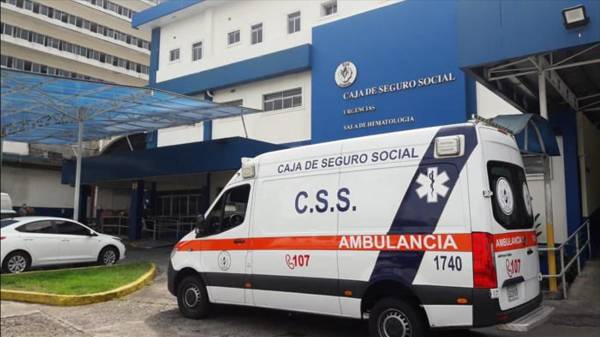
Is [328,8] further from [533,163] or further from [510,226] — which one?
[510,226]

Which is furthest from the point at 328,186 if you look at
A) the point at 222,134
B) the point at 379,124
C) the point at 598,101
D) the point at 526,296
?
the point at 222,134

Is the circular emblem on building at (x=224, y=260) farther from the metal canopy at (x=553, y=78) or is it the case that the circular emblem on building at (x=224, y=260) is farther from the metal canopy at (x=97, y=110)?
the metal canopy at (x=97, y=110)

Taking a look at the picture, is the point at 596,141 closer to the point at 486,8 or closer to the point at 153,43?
the point at 486,8

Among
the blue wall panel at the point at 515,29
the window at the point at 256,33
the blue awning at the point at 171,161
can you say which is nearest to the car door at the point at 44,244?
the blue awning at the point at 171,161

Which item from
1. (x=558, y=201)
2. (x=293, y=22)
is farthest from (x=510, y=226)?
(x=293, y=22)

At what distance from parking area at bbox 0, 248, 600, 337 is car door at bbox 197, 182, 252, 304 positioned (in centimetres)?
53

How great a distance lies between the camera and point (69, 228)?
12.7 metres

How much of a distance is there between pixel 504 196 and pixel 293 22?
55.9ft

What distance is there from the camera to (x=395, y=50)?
1712cm

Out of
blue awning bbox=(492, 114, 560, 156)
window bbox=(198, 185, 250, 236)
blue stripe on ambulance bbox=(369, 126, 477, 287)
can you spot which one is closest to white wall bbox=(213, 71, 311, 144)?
blue awning bbox=(492, 114, 560, 156)

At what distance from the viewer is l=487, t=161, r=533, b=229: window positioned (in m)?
5.80

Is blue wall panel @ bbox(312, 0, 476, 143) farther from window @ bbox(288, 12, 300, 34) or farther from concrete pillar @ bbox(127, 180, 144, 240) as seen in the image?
concrete pillar @ bbox(127, 180, 144, 240)

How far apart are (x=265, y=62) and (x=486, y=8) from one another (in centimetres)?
1317

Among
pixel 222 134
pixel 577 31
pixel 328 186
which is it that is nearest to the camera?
pixel 328 186
